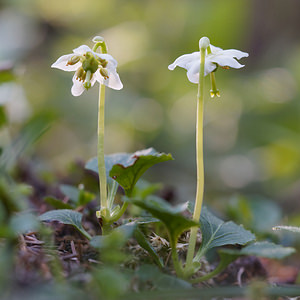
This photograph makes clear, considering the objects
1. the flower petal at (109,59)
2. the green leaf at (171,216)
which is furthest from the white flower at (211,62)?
the green leaf at (171,216)

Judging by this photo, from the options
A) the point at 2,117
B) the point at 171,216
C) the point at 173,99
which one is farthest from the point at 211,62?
the point at 173,99

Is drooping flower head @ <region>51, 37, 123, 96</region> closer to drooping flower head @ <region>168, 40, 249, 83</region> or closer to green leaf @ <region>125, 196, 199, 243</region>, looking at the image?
drooping flower head @ <region>168, 40, 249, 83</region>

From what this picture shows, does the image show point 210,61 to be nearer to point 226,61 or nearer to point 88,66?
point 226,61

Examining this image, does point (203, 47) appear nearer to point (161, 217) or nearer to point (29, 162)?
point (161, 217)

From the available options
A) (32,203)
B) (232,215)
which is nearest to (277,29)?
(232,215)

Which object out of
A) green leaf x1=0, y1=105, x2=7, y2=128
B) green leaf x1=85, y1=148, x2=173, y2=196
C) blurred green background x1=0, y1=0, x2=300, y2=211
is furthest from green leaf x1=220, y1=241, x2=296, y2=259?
blurred green background x1=0, y1=0, x2=300, y2=211
